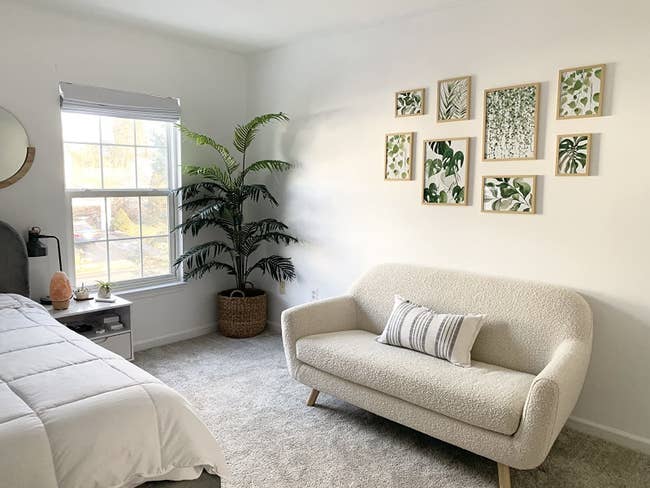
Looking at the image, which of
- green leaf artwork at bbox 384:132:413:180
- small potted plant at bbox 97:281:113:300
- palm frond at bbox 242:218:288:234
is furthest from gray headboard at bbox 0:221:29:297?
green leaf artwork at bbox 384:132:413:180

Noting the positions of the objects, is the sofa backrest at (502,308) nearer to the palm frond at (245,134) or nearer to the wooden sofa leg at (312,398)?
the wooden sofa leg at (312,398)

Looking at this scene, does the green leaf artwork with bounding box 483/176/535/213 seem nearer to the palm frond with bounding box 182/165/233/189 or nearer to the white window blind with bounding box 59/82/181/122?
the palm frond with bounding box 182/165/233/189

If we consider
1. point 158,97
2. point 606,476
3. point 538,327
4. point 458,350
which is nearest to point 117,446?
point 458,350

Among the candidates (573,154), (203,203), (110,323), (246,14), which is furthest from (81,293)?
(573,154)

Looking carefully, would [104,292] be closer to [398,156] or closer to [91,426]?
[91,426]

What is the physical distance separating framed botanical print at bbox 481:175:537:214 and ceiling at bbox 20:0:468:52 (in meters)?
1.10

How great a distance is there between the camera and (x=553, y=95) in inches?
103

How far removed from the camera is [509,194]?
9.20 feet

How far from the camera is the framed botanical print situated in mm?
2723

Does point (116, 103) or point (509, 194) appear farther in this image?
point (116, 103)

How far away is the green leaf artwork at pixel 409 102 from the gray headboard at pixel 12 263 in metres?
2.52

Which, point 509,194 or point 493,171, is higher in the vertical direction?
point 493,171

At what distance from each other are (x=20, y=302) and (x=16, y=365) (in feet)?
3.67

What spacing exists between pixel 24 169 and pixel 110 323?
1.12 metres
